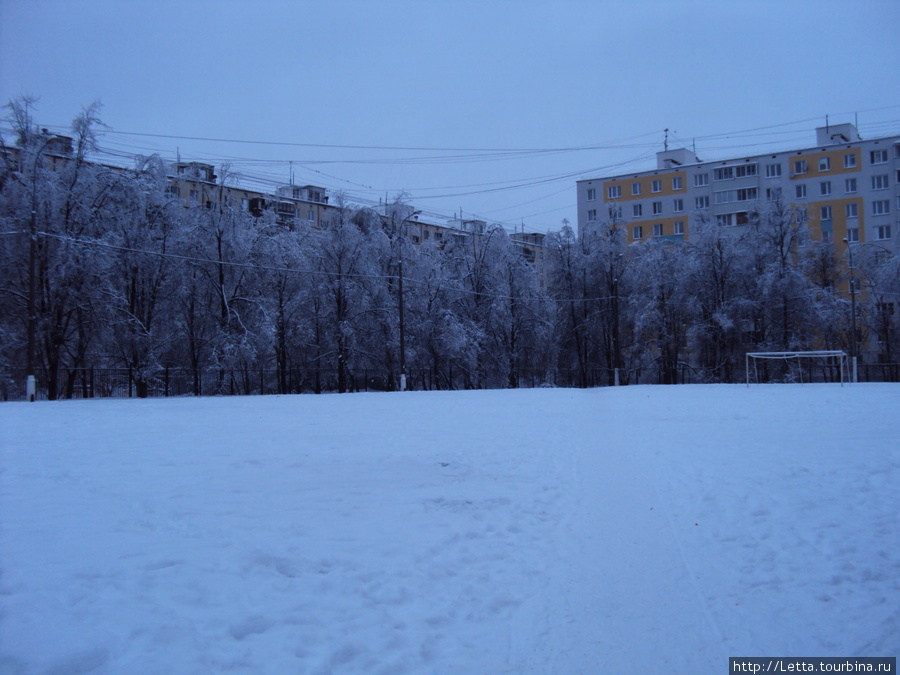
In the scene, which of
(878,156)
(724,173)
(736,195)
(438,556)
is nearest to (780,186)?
(736,195)

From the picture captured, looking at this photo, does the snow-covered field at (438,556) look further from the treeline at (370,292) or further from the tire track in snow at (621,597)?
the treeline at (370,292)

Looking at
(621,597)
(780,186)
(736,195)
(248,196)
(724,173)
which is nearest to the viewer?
(621,597)

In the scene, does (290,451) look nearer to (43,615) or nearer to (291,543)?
(291,543)

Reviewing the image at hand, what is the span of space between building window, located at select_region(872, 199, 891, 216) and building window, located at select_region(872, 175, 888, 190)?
1372mm

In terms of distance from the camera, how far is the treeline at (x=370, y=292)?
34.0 m

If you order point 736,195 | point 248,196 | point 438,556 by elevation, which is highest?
point 248,196

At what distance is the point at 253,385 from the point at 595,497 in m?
39.9

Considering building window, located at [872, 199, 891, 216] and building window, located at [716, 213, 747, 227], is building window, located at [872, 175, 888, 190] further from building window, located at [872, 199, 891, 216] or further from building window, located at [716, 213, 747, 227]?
building window, located at [716, 213, 747, 227]

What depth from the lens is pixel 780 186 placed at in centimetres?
6247

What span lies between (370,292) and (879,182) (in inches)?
2177

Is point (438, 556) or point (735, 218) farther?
point (735, 218)

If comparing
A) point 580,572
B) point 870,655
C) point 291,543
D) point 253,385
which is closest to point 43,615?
point 291,543

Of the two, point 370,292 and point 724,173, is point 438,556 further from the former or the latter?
point 724,173

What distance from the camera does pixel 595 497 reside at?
9523 mm
